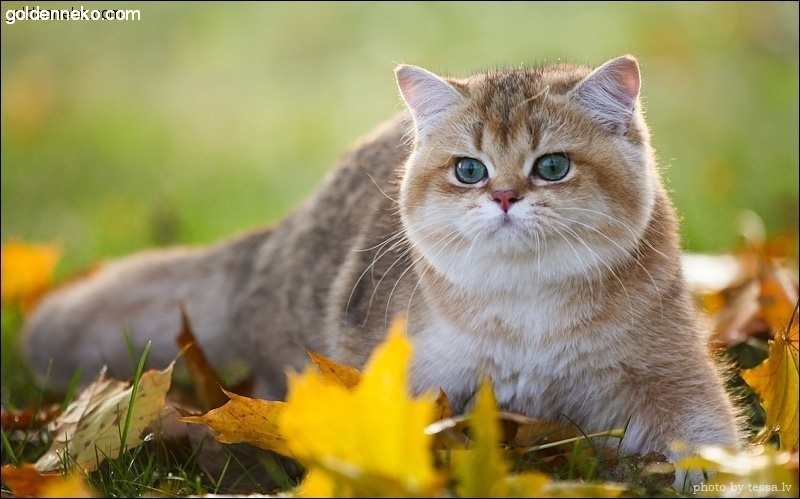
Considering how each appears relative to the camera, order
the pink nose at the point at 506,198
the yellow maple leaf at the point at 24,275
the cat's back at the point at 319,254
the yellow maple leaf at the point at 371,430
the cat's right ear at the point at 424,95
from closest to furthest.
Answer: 1. the yellow maple leaf at the point at 371,430
2. the pink nose at the point at 506,198
3. the cat's right ear at the point at 424,95
4. the cat's back at the point at 319,254
5. the yellow maple leaf at the point at 24,275

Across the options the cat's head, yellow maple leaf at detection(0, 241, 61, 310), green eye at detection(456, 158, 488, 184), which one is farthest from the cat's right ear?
yellow maple leaf at detection(0, 241, 61, 310)

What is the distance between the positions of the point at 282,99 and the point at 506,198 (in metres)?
4.95

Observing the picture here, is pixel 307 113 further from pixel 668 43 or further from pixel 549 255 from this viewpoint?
pixel 549 255

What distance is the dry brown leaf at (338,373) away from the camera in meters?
2.02

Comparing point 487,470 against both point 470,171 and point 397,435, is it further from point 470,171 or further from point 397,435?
point 470,171

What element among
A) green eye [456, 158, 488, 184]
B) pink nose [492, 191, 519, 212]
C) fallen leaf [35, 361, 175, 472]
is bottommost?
fallen leaf [35, 361, 175, 472]

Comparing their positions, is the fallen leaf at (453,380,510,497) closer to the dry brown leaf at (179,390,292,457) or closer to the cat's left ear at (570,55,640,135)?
the dry brown leaf at (179,390,292,457)

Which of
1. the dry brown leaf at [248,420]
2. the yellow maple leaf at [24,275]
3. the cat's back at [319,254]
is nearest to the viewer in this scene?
the dry brown leaf at [248,420]

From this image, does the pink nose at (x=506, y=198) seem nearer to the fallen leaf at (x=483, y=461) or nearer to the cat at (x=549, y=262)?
the cat at (x=549, y=262)

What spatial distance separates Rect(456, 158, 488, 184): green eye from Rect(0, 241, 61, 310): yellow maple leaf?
7.86ft

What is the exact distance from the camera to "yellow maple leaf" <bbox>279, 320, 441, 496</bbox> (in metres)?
1.47

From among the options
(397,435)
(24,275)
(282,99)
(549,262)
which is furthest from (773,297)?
(282,99)

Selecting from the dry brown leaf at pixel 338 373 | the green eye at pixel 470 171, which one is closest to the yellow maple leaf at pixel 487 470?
the dry brown leaf at pixel 338 373

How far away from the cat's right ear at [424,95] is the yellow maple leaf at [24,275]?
7.24 ft
